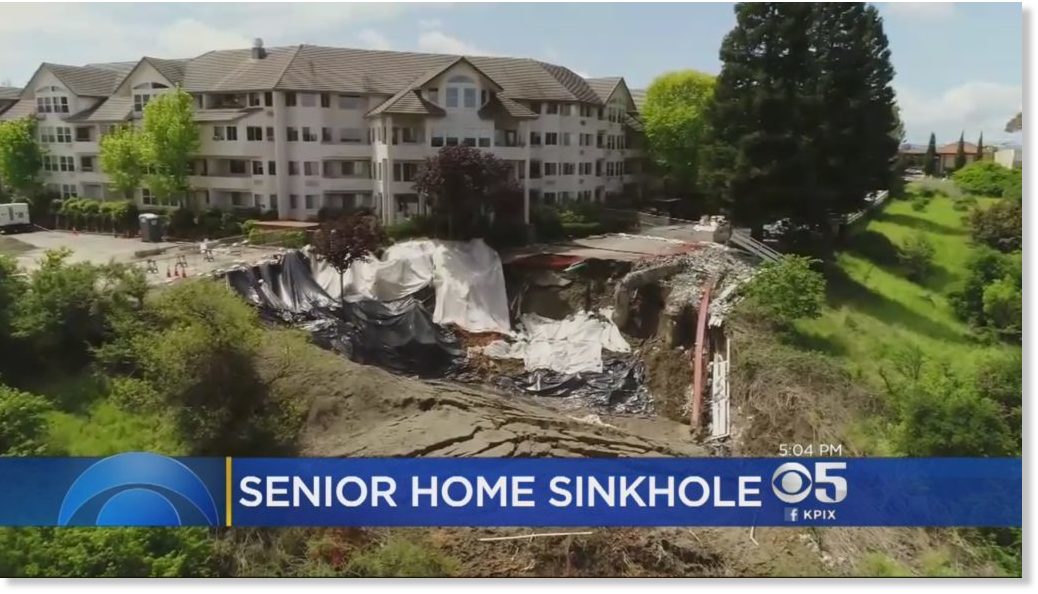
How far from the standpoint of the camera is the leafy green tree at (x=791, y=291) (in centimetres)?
738

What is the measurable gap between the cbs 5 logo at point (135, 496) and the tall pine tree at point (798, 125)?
5489 mm

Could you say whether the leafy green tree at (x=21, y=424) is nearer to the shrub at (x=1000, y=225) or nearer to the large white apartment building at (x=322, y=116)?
the large white apartment building at (x=322, y=116)

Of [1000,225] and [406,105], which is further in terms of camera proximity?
[406,105]

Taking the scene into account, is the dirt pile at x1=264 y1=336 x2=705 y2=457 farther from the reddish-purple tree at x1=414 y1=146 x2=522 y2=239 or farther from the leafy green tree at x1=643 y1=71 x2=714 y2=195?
the leafy green tree at x1=643 y1=71 x2=714 y2=195

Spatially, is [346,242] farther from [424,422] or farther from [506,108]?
[506,108]

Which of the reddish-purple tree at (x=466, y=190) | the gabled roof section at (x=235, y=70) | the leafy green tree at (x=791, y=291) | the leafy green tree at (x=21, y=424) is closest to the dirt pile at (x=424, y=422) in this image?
the leafy green tree at (x=791, y=291)

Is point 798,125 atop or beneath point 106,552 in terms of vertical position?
atop

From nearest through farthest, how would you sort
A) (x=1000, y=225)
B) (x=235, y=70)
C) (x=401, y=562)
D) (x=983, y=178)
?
1. (x=401, y=562)
2. (x=1000, y=225)
3. (x=983, y=178)
4. (x=235, y=70)

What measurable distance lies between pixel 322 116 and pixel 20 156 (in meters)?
2.78

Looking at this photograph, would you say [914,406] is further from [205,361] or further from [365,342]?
[205,361]

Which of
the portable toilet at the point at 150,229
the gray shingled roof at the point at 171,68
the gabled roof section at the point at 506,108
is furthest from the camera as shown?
the gabled roof section at the point at 506,108

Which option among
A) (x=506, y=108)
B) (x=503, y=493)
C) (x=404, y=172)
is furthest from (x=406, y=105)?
(x=503, y=493)

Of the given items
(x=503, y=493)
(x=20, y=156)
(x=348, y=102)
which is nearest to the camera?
(x=503, y=493)

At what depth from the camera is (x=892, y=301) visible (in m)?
7.48
